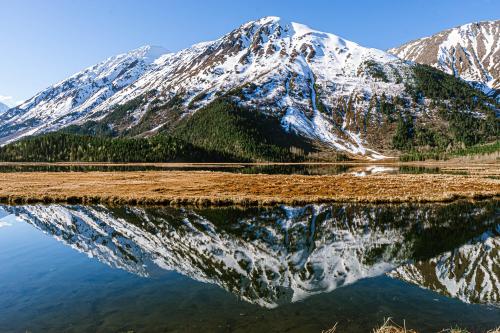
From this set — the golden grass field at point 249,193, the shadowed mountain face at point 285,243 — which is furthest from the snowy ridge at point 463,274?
the golden grass field at point 249,193

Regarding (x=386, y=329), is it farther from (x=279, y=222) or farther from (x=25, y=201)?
(x=25, y=201)

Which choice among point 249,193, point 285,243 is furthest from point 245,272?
point 249,193

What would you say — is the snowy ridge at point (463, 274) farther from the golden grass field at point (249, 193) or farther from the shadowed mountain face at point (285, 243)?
the golden grass field at point (249, 193)

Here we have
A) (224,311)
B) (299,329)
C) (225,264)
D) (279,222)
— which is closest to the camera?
(299,329)

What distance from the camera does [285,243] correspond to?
31.0 metres

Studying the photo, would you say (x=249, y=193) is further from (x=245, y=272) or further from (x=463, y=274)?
(x=463, y=274)

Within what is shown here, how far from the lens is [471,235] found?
3419 cm

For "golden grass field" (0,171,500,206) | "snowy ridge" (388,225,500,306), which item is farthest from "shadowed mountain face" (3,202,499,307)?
"golden grass field" (0,171,500,206)

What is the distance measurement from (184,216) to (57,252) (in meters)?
15.9

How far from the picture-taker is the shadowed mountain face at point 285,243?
2214 cm

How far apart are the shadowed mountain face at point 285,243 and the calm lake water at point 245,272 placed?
0.46 feet

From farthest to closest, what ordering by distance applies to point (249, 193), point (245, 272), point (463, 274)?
point (249, 193), point (463, 274), point (245, 272)

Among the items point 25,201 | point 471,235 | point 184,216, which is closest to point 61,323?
point 184,216

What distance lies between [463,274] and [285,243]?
1352cm
